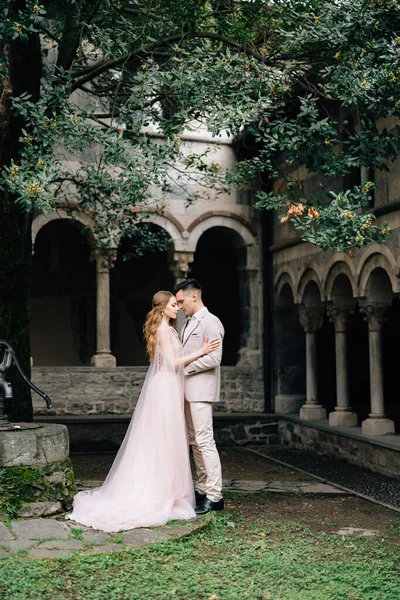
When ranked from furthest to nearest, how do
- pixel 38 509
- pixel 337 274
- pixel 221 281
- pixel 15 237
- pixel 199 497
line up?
pixel 221 281
pixel 337 274
pixel 15 237
pixel 199 497
pixel 38 509

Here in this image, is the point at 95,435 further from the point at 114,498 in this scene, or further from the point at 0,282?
the point at 114,498

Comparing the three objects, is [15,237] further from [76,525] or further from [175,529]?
[175,529]

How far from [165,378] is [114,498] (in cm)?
96

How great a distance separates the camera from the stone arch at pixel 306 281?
440 inches

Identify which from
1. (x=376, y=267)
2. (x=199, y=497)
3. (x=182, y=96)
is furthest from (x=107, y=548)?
(x=376, y=267)

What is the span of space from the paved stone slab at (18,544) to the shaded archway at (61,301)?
357 inches

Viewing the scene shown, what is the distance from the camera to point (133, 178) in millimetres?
6762

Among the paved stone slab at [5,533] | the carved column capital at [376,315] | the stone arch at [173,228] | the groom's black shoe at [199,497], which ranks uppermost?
the stone arch at [173,228]

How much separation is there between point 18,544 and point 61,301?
9480mm

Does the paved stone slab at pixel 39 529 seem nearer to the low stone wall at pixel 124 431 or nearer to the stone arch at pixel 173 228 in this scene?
the low stone wall at pixel 124 431

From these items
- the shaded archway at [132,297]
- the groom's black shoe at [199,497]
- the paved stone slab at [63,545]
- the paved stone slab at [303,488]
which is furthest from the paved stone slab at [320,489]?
the shaded archway at [132,297]

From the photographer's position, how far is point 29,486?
565 centimetres

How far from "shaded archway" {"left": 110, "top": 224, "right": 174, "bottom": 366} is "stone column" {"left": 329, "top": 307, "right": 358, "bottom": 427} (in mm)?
4376

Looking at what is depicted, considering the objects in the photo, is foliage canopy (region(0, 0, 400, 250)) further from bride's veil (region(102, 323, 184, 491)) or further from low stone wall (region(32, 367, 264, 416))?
low stone wall (region(32, 367, 264, 416))
